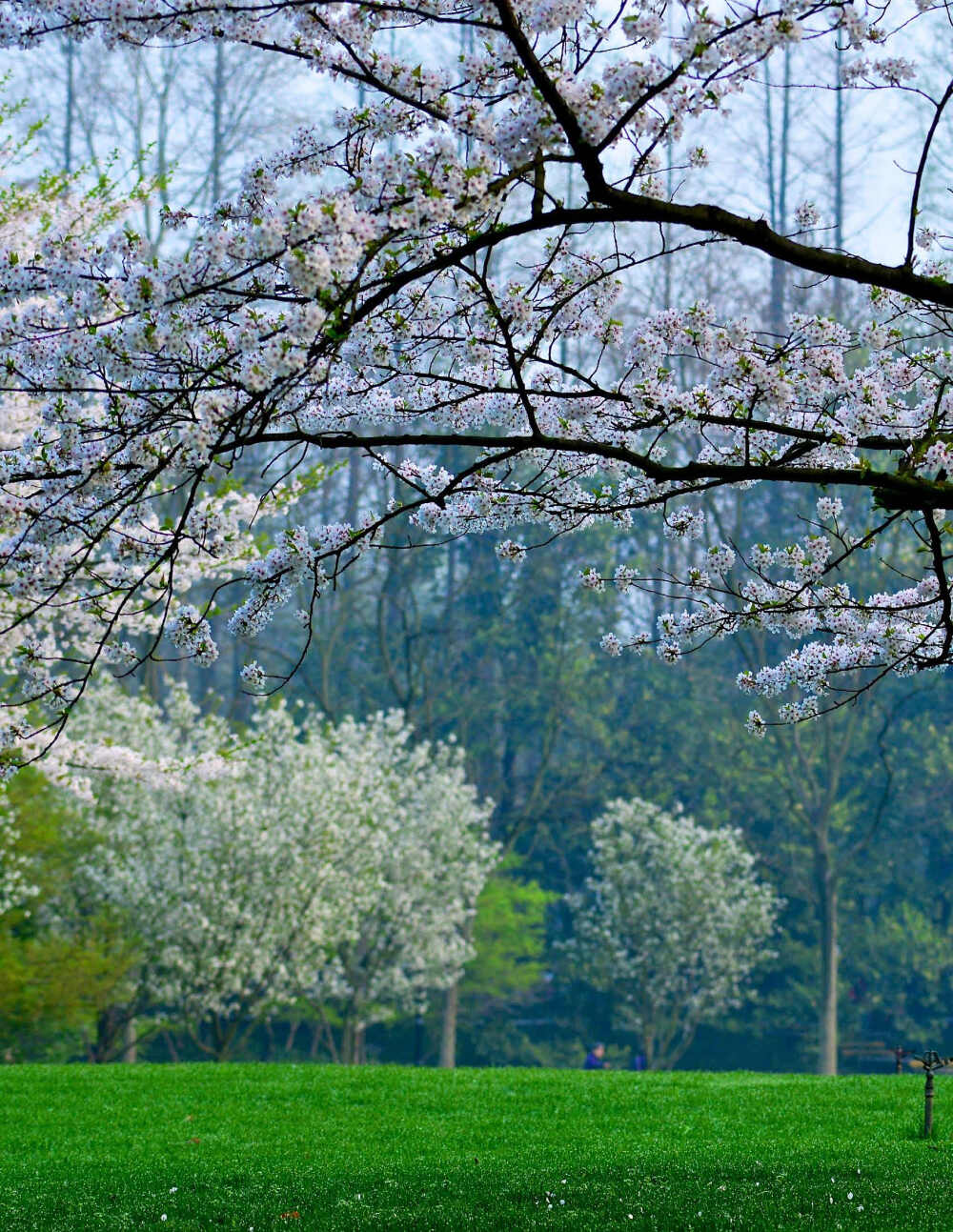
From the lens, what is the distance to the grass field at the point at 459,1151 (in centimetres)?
620

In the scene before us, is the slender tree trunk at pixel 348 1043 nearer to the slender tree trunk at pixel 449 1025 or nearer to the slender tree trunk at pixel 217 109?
the slender tree trunk at pixel 449 1025

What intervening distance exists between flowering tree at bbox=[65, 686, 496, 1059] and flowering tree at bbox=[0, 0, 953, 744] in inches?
459

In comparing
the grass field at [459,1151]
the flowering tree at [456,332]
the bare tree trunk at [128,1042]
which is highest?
the flowering tree at [456,332]

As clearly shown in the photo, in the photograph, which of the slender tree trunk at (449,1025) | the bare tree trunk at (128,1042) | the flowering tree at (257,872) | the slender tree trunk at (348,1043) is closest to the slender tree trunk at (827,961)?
the slender tree trunk at (449,1025)

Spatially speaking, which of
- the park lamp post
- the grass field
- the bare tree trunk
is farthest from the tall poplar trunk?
the park lamp post

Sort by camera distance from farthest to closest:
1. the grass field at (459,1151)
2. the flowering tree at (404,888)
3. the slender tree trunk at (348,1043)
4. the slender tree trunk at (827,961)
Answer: the slender tree trunk at (827,961), the slender tree trunk at (348,1043), the flowering tree at (404,888), the grass field at (459,1151)

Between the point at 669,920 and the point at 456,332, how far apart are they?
66.9 feet

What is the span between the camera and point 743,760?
26234 mm

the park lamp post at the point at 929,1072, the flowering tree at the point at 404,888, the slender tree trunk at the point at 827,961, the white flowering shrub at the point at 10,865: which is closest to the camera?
the park lamp post at the point at 929,1072

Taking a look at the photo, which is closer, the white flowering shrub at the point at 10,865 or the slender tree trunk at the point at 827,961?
the white flowering shrub at the point at 10,865

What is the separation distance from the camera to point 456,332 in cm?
546

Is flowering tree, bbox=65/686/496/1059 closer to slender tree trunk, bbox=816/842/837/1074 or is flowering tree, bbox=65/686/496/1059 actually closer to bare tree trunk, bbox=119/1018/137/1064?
bare tree trunk, bbox=119/1018/137/1064

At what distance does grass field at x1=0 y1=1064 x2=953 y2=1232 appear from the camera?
6.20 m

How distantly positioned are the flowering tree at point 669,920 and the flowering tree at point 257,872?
13.6 ft
